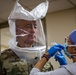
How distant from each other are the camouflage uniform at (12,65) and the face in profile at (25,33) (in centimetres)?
15

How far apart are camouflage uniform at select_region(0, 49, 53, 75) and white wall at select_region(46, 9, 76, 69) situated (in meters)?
2.05

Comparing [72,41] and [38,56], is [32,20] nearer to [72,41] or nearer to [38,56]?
[38,56]

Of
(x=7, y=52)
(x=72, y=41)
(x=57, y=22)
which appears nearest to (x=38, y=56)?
(x=7, y=52)

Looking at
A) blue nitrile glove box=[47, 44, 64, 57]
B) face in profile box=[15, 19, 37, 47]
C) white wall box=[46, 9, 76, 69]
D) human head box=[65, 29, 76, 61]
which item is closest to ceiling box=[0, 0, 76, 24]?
white wall box=[46, 9, 76, 69]

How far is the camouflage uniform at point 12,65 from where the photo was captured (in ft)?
5.61

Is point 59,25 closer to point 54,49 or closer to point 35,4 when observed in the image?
point 35,4

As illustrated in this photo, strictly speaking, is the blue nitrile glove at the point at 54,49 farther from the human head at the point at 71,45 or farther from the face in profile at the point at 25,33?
the face in profile at the point at 25,33

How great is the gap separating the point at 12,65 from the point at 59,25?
7.44ft

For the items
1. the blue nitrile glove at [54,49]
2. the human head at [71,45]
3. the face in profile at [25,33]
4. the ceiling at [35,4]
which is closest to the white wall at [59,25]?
the ceiling at [35,4]

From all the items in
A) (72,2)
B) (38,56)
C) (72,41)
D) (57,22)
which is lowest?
(38,56)

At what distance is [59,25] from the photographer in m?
3.83

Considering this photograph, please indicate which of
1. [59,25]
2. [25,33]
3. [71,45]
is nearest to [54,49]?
[71,45]

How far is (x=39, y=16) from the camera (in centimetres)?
181

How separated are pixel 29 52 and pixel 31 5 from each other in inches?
73.2
